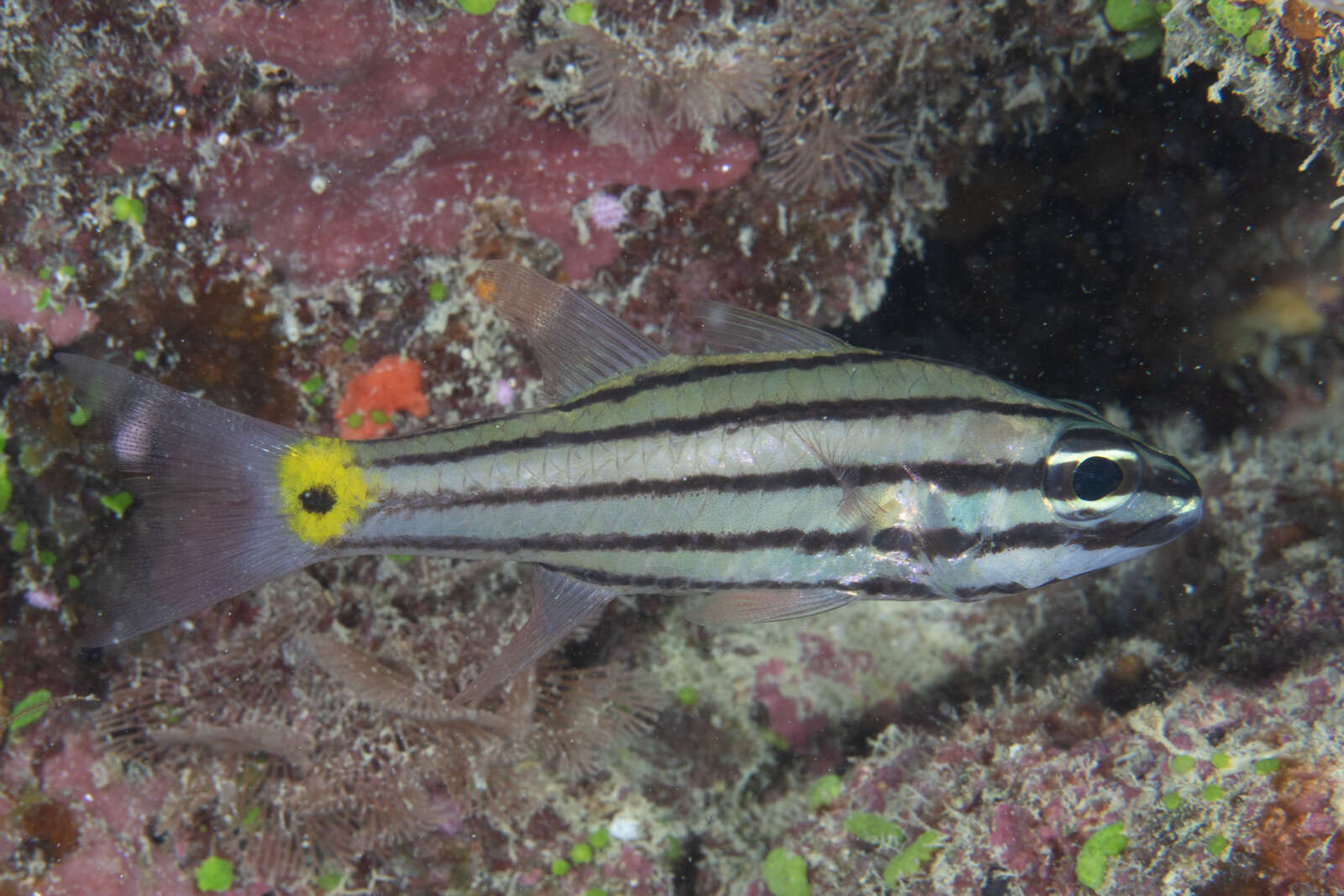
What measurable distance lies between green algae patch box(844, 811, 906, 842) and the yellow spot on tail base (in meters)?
2.53

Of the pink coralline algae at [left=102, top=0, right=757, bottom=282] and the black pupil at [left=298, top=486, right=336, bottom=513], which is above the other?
the pink coralline algae at [left=102, top=0, right=757, bottom=282]

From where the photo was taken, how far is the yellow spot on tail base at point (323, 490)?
2.63 meters

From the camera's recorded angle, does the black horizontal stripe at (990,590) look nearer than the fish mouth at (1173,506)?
No

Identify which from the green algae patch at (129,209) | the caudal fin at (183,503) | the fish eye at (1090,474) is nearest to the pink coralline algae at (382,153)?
the green algae patch at (129,209)

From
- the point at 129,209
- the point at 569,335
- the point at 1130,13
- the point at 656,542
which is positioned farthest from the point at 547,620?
the point at 1130,13

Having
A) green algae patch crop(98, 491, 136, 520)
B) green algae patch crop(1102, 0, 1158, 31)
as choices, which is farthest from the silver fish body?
green algae patch crop(98, 491, 136, 520)

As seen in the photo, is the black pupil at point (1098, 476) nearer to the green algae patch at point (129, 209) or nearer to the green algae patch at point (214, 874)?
the green algae patch at point (129, 209)

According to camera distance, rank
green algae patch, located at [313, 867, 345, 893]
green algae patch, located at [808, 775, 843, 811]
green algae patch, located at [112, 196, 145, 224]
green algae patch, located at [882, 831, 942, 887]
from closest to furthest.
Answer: green algae patch, located at [882, 831, 942, 887] → green algae patch, located at [112, 196, 145, 224] → green algae patch, located at [808, 775, 843, 811] → green algae patch, located at [313, 867, 345, 893]

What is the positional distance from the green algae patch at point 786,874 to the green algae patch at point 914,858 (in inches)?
24.9

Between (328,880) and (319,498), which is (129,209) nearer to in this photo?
(319,498)

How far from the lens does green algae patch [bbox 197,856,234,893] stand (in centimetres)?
395

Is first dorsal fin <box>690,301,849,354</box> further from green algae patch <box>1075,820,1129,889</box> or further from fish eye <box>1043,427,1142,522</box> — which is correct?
green algae patch <box>1075,820,1129,889</box>

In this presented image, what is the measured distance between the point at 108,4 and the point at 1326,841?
534 cm

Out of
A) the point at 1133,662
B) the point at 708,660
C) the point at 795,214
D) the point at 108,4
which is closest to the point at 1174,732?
the point at 1133,662
